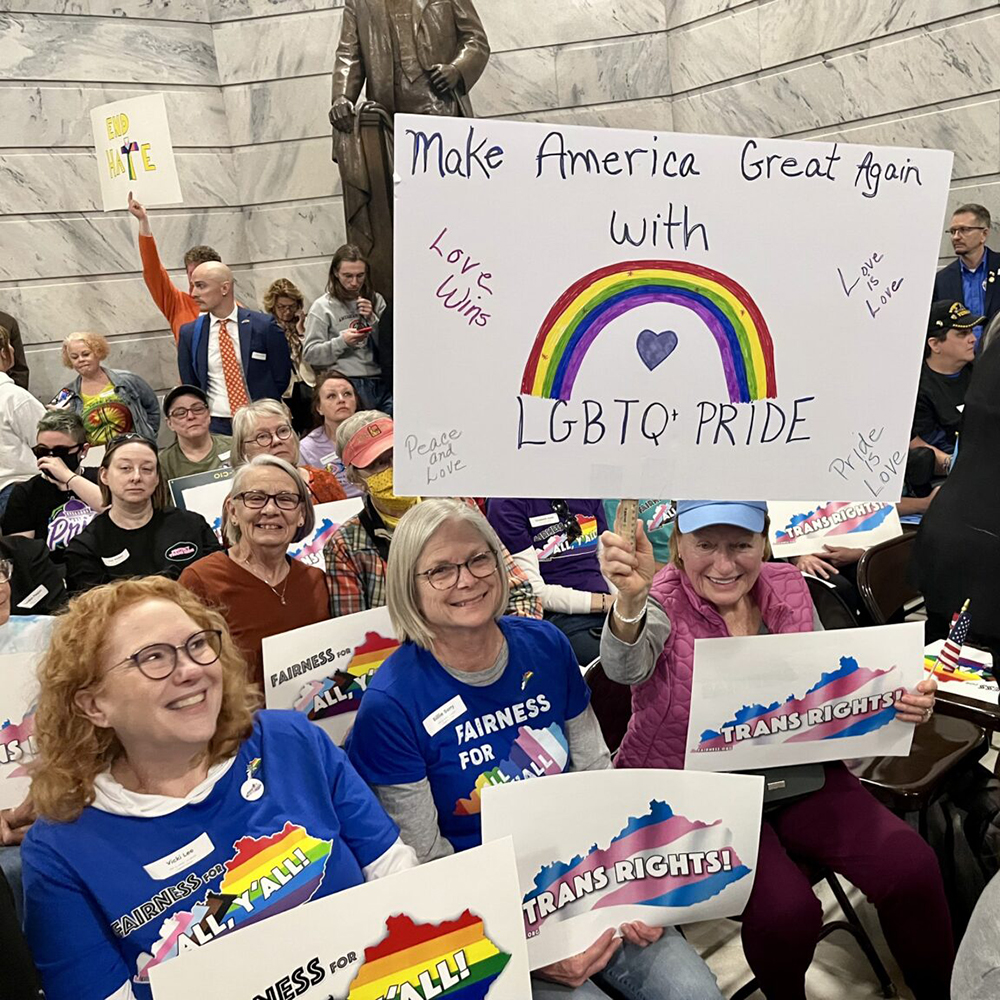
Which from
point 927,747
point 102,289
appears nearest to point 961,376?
point 927,747

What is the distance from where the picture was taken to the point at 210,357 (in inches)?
245

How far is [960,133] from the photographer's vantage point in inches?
274

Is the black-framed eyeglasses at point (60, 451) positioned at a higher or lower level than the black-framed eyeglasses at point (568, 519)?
higher

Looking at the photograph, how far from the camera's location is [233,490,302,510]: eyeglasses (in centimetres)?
303

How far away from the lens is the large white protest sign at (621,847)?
74.9 inches

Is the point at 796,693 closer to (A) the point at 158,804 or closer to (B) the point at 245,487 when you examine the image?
(A) the point at 158,804

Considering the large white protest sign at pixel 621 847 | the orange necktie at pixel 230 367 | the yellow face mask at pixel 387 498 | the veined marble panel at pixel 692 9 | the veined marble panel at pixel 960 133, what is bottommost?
the large white protest sign at pixel 621 847

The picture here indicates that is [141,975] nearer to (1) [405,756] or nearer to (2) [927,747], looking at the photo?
(1) [405,756]

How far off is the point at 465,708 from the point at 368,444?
1591 millimetres

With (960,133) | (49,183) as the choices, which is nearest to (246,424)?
(49,183)

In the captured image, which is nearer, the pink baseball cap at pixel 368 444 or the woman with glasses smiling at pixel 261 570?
the woman with glasses smiling at pixel 261 570

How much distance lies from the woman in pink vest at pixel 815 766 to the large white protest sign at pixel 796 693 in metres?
0.09

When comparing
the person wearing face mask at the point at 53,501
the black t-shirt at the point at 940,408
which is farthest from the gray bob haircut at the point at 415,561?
the black t-shirt at the point at 940,408

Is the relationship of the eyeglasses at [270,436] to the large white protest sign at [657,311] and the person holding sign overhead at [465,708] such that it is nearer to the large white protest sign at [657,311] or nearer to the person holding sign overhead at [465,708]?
the person holding sign overhead at [465,708]
